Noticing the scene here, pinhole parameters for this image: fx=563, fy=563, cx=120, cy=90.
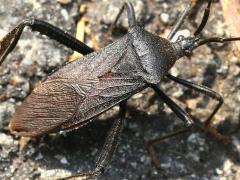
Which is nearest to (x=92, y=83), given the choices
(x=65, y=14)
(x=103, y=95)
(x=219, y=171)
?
(x=103, y=95)

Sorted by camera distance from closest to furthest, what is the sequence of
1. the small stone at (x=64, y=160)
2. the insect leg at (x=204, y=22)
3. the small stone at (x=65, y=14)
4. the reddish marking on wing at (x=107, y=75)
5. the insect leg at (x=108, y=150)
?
the insect leg at (x=108, y=150) < the reddish marking on wing at (x=107, y=75) < the small stone at (x=64, y=160) < the insect leg at (x=204, y=22) < the small stone at (x=65, y=14)

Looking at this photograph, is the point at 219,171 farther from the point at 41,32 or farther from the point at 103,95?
the point at 41,32

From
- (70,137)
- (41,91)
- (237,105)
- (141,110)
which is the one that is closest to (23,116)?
(41,91)

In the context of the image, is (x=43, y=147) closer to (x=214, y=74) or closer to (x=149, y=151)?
(x=149, y=151)

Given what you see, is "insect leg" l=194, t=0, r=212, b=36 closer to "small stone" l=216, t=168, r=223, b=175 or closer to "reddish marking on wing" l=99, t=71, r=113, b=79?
"reddish marking on wing" l=99, t=71, r=113, b=79

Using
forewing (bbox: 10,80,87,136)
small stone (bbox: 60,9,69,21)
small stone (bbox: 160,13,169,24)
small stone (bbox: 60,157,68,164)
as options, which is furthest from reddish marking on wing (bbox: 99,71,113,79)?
small stone (bbox: 160,13,169,24)

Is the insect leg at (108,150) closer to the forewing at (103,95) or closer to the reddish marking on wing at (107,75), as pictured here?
the forewing at (103,95)

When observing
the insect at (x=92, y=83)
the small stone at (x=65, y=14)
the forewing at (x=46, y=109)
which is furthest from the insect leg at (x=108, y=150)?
the small stone at (x=65, y=14)
